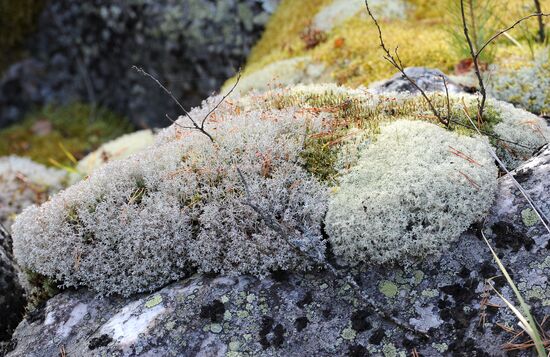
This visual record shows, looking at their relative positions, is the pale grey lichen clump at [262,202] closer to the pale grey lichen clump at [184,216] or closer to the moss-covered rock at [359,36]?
the pale grey lichen clump at [184,216]

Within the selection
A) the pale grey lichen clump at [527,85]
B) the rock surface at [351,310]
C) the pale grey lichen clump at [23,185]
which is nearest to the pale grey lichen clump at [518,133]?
the rock surface at [351,310]

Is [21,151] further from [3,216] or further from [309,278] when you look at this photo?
[309,278]

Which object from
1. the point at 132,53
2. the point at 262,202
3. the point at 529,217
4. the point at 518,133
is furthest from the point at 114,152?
the point at 529,217

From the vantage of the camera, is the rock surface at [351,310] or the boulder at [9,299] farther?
the boulder at [9,299]

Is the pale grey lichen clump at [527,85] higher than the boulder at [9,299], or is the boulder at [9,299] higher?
Result: the boulder at [9,299]

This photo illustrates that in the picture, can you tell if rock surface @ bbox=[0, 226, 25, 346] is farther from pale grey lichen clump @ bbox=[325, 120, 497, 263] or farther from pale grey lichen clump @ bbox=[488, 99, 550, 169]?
pale grey lichen clump @ bbox=[488, 99, 550, 169]

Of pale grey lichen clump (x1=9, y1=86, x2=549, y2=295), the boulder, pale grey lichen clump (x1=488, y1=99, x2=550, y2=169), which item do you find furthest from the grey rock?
the boulder
